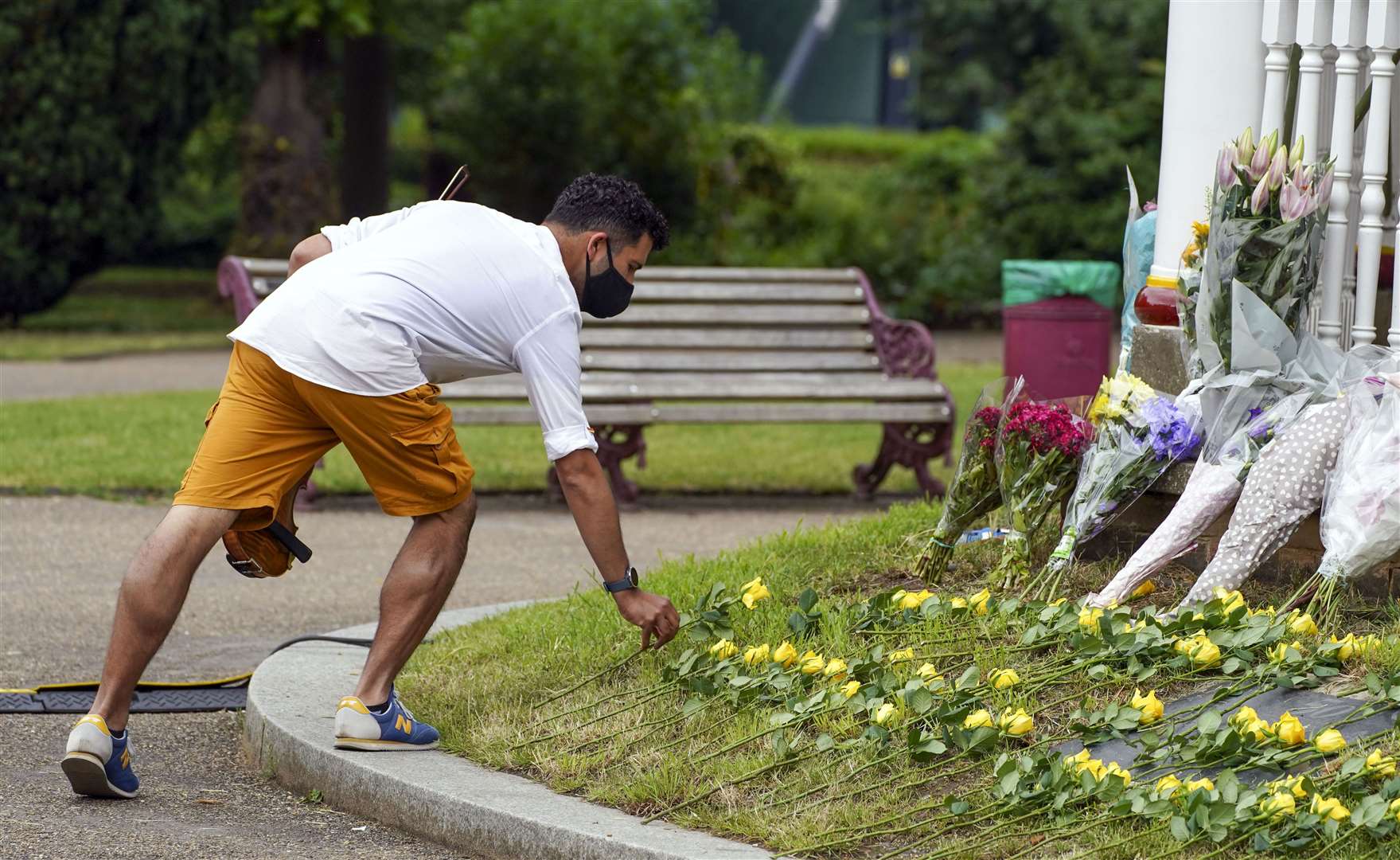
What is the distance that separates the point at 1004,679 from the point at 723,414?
4.35m

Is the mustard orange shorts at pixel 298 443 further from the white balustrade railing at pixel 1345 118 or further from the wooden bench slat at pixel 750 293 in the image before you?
the wooden bench slat at pixel 750 293

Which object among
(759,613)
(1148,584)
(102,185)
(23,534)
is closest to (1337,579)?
(1148,584)

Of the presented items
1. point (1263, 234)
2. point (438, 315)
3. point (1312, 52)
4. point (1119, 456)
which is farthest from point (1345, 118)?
point (438, 315)

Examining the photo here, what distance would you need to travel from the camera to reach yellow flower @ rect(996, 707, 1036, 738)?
3482mm

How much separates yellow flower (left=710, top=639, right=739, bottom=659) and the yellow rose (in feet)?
0.35

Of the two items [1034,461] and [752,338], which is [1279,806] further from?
[752,338]

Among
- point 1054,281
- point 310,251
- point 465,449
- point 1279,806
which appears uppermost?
point 310,251

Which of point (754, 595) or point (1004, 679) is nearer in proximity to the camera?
point (1004, 679)

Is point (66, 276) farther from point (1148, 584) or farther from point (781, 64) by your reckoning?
point (781, 64)

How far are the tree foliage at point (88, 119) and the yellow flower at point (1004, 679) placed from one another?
571 inches

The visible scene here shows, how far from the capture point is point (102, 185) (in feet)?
54.7

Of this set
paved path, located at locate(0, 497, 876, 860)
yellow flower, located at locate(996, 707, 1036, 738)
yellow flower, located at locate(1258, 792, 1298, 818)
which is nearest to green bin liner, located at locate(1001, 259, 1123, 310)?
paved path, located at locate(0, 497, 876, 860)

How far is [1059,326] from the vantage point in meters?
8.23

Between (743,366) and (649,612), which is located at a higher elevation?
(649,612)
